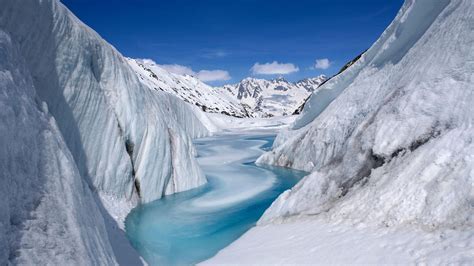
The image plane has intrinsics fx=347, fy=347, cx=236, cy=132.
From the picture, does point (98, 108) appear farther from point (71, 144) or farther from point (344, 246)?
point (344, 246)

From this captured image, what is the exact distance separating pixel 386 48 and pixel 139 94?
10610mm

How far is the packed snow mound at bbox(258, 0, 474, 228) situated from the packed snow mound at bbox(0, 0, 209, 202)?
19.4 ft

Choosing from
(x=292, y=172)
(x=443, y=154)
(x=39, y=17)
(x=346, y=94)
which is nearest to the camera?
(x=443, y=154)

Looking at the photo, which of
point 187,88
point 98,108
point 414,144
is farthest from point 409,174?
point 187,88

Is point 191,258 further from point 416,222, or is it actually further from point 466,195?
point 466,195

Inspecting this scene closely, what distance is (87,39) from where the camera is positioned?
12.0 m

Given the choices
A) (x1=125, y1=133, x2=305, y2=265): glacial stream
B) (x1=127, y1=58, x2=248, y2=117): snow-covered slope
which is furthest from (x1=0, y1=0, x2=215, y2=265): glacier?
(x1=127, y1=58, x2=248, y2=117): snow-covered slope

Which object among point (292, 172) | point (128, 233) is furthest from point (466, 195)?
point (292, 172)

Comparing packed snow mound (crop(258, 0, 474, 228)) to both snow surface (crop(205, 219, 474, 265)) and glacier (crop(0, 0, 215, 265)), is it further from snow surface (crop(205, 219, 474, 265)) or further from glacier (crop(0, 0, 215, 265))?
glacier (crop(0, 0, 215, 265))

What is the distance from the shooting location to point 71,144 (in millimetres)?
10719

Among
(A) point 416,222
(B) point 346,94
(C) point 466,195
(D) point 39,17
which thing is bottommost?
(A) point 416,222

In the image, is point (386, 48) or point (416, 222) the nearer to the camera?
point (416, 222)

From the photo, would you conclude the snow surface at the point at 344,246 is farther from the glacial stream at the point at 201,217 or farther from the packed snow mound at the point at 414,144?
the glacial stream at the point at 201,217

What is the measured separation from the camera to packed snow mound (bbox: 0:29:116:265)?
176 inches
